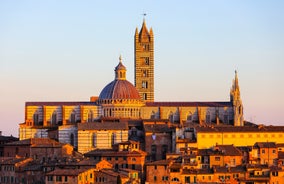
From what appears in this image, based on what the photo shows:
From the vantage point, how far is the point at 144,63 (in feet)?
381

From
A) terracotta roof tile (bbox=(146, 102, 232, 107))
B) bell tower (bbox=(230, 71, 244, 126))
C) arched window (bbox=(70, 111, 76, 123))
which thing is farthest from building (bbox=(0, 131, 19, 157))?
bell tower (bbox=(230, 71, 244, 126))

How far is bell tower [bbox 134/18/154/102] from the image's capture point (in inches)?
4528

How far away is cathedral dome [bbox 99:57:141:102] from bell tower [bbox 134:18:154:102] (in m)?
8.30

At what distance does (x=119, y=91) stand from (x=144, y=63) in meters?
13.0

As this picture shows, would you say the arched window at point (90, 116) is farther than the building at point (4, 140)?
Yes

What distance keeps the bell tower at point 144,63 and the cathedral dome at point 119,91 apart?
8.30m

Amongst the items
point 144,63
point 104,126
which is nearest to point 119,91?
point 104,126

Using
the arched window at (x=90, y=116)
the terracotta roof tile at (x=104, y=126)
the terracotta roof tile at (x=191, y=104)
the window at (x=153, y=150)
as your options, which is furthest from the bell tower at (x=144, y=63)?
the window at (x=153, y=150)

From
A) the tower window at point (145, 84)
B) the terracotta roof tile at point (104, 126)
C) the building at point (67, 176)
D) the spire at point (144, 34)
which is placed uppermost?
the spire at point (144, 34)

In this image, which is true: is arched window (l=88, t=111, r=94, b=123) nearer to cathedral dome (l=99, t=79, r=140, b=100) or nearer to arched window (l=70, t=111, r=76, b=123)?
arched window (l=70, t=111, r=76, b=123)

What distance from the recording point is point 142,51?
11675 cm

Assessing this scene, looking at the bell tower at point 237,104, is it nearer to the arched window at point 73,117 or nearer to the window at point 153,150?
the window at point 153,150

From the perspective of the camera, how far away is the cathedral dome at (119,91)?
104 meters

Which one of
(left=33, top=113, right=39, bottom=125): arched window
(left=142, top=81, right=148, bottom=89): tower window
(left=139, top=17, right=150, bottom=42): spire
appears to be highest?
(left=139, top=17, right=150, bottom=42): spire
